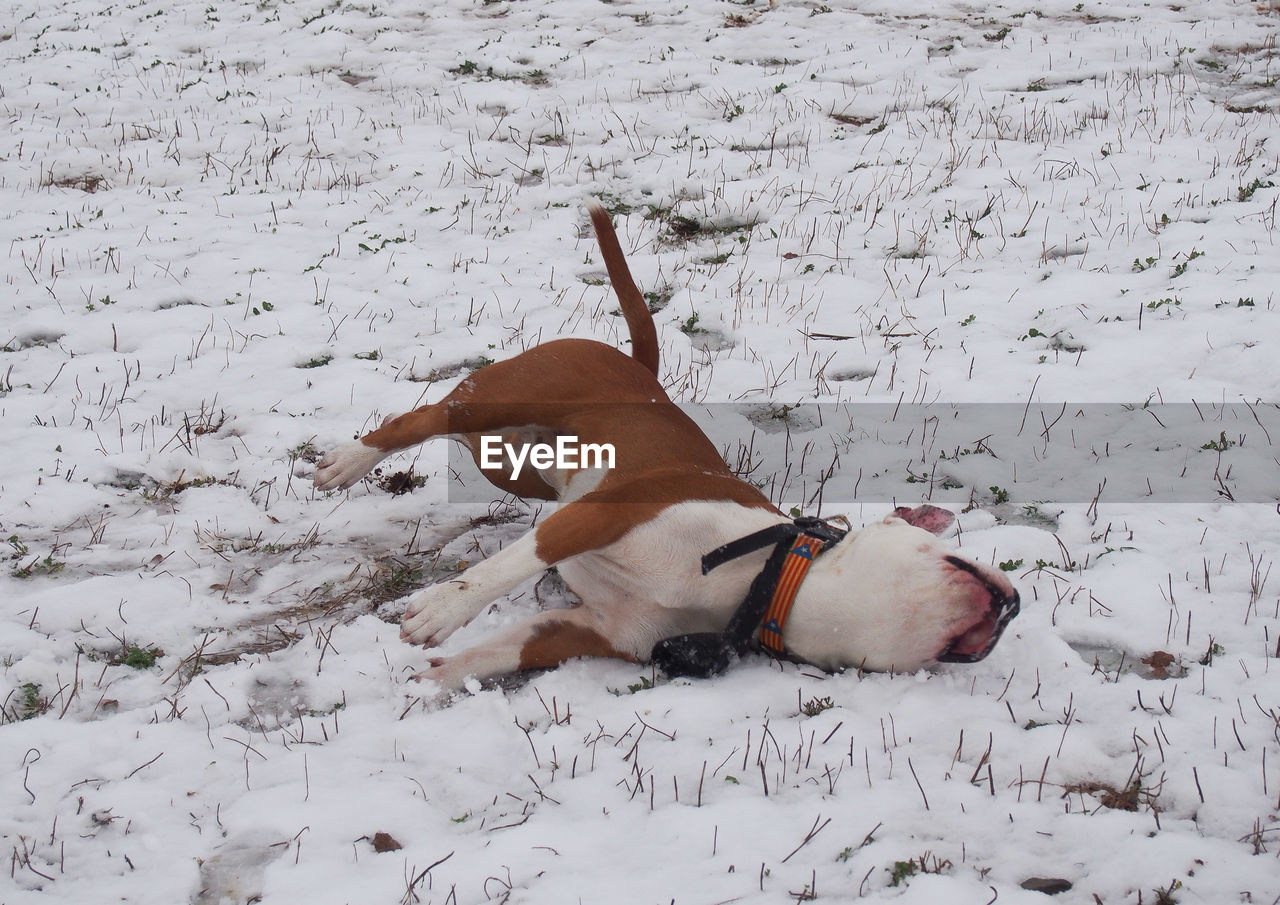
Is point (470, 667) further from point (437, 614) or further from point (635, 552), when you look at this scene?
point (635, 552)

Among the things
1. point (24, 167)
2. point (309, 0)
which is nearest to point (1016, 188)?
point (24, 167)

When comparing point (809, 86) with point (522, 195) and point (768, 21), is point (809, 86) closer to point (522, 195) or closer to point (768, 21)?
point (768, 21)

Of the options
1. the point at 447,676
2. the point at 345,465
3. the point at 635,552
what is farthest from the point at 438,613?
the point at 345,465

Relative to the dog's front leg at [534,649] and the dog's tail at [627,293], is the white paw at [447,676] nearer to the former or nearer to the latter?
the dog's front leg at [534,649]

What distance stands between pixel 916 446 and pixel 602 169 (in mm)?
3869

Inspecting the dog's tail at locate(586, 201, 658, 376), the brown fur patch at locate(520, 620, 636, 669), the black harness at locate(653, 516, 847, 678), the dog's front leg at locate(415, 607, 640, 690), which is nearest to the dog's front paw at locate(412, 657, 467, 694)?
the dog's front leg at locate(415, 607, 640, 690)

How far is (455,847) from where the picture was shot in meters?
2.27

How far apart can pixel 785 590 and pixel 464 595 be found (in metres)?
0.92

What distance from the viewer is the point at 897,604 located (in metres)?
2.63

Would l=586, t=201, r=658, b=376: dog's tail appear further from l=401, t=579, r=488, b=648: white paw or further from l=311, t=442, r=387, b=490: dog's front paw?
l=401, t=579, r=488, b=648: white paw

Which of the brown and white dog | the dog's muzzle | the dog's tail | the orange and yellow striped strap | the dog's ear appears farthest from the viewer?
the dog's tail

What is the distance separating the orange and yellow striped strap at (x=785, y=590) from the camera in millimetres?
2826

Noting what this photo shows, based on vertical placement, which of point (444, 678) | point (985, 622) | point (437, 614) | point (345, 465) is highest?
point (985, 622)

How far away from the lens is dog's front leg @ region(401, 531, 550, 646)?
9.59ft
